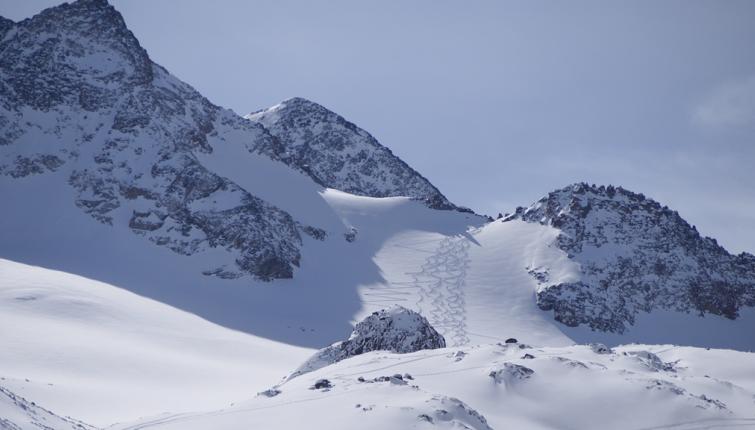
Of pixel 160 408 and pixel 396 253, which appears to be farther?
pixel 396 253

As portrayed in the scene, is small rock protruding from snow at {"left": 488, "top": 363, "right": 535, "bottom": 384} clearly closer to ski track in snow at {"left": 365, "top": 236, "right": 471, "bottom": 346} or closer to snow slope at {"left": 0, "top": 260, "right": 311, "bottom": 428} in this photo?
snow slope at {"left": 0, "top": 260, "right": 311, "bottom": 428}

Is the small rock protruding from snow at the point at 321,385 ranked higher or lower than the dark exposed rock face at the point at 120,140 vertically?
lower

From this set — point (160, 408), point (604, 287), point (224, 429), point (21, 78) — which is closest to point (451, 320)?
point (604, 287)

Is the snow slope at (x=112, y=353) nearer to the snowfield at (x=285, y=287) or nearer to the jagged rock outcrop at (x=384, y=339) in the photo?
the snowfield at (x=285, y=287)

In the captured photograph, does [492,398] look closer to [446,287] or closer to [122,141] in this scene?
[446,287]

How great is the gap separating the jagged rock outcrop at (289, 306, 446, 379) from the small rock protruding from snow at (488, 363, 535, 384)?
27.7 feet

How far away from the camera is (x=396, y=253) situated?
82812 mm

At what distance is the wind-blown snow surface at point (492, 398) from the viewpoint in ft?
57.6

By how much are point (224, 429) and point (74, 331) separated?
88.1 feet

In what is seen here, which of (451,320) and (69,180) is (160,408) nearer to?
(451,320)

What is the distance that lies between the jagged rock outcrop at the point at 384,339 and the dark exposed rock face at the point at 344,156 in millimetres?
85301

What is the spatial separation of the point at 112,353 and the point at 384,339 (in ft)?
51.9

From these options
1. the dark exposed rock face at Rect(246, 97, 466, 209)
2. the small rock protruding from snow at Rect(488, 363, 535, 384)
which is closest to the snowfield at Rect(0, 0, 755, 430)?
the small rock protruding from snow at Rect(488, 363, 535, 384)

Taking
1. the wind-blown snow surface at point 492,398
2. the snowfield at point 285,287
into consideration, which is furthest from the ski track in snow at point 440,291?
the wind-blown snow surface at point 492,398
